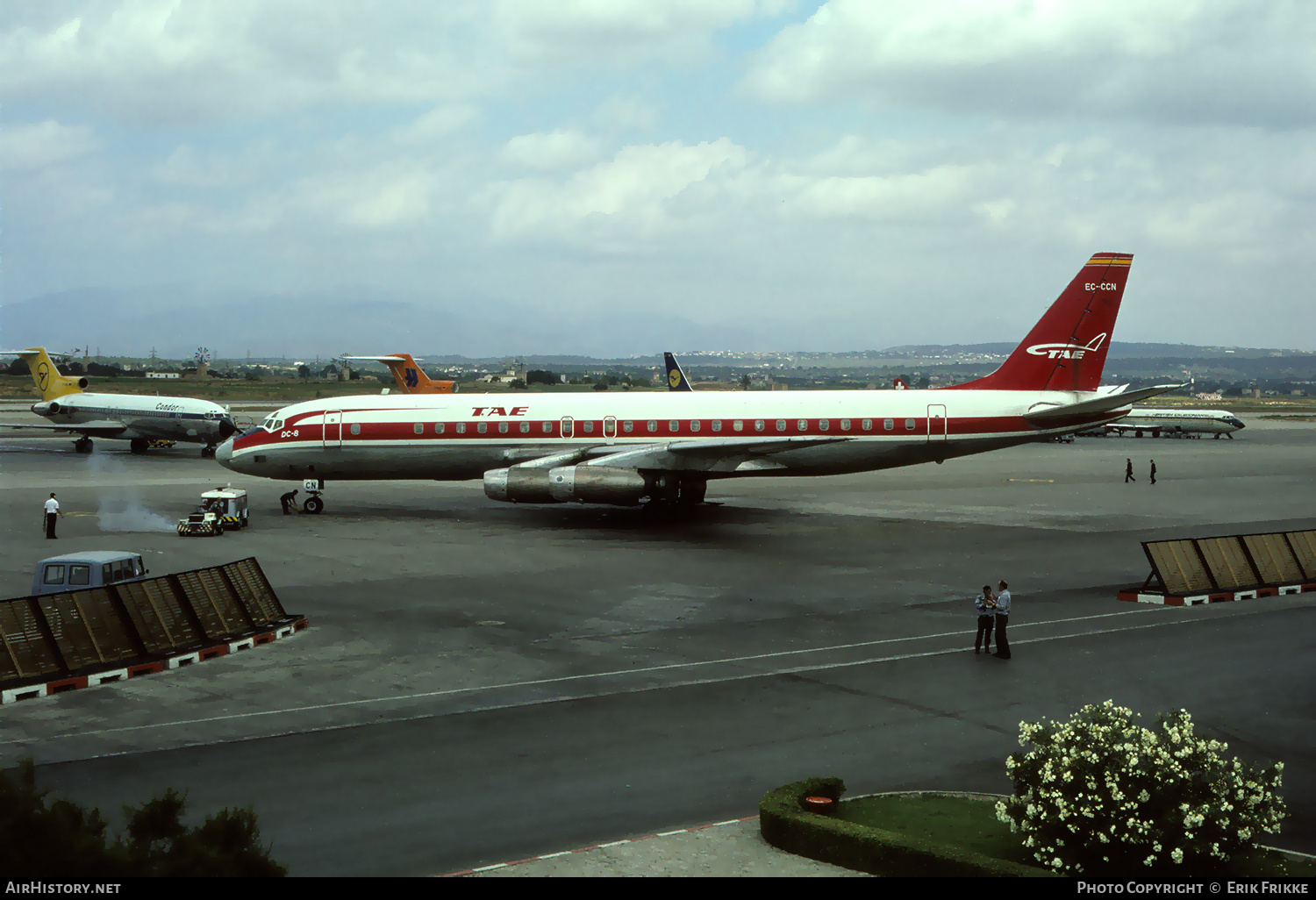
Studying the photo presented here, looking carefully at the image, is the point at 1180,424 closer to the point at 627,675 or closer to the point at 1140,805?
the point at 627,675

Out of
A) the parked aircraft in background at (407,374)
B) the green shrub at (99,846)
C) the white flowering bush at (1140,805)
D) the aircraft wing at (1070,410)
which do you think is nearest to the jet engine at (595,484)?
the aircraft wing at (1070,410)

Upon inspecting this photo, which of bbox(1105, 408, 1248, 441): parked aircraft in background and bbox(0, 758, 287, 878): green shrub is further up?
bbox(1105, 408, 1248, 441): parked aircraft in background

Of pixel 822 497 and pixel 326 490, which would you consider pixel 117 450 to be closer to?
pixel 326 490

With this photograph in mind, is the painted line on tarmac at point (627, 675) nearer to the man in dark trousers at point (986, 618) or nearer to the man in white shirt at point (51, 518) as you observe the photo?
the man in dark trousers at point (986, 618)

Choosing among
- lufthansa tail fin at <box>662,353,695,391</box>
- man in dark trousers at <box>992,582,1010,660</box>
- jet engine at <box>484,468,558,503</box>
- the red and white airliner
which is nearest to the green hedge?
man in dark trousers at <box>992,582,1010,660</box>

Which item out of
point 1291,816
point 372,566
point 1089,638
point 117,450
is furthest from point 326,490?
point 1291,816

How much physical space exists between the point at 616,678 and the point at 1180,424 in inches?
4076

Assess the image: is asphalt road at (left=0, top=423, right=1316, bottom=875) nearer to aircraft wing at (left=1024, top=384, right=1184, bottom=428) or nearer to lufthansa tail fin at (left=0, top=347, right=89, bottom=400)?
aircraft wing at (left=1024, top=384, right=1184, bottom=428)

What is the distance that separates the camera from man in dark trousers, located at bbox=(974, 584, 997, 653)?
74.3 ft

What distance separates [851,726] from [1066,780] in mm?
6421

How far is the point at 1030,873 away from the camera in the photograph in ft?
36.6

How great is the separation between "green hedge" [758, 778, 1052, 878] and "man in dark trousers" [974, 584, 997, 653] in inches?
420

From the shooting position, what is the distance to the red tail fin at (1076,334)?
140ft

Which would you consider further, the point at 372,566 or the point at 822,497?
the point at 822,497
